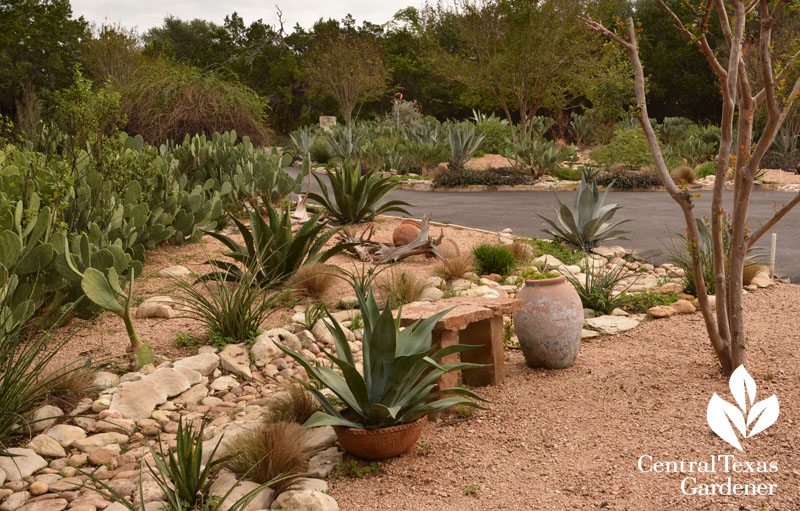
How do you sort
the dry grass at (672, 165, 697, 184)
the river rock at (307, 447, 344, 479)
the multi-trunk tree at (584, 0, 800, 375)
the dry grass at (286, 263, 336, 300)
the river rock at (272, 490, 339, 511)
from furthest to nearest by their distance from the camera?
the dry grass at (672, 165, 697, 184)
the dry grass at (286, 263, 336, 300)
the multi-trunk tree at (584, 0, 800, 375)
the river rock at (307, 447, 344, 479)
the river rock at (272, 490, 339, 511)

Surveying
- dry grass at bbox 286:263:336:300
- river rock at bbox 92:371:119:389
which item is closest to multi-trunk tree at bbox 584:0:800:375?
dry grass at bbox 286:263:336:300

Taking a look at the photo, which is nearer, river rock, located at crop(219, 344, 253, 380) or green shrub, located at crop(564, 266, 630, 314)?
river rock, located at crop(219, 344, 253, 380)

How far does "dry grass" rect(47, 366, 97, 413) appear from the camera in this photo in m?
3.55

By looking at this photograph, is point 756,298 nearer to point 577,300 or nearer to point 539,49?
point 577,300

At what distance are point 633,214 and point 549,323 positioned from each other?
7479 mm

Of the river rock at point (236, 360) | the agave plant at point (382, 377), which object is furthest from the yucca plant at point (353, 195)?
the agave plant at point (382, 377)

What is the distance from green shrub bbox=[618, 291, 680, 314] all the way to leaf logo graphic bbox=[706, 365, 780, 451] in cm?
234

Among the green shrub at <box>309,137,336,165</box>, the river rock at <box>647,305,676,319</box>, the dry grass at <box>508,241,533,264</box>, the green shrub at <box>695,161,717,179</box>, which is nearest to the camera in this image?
the river rock at <box>647,305,676,319</box>

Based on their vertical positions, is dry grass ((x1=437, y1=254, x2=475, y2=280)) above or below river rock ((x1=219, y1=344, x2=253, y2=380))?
above

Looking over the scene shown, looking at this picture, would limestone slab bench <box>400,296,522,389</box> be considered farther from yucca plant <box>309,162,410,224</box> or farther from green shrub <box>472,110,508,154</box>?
green shrub <box>472,110,508,154</box>

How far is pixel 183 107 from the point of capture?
13664 millimetres

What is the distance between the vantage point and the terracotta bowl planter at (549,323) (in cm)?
429

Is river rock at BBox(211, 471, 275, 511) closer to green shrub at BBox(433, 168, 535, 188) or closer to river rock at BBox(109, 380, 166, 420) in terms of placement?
river rock at BBox(109, 380, 166, 420)

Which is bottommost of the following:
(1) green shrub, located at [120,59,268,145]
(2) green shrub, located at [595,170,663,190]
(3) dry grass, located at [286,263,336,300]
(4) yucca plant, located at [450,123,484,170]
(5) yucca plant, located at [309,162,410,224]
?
(3) dry grass, located at [286,263,336,300]
